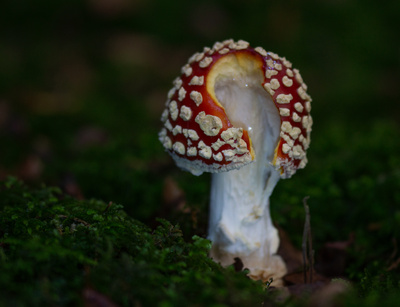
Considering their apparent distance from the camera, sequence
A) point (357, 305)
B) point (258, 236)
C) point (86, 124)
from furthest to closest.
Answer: point (86, 124), point (258, 236), point (357, 305)

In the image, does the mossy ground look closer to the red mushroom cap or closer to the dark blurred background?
the dark blurred background

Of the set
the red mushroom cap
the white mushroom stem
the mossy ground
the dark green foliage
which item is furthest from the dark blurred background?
the dark green foliage

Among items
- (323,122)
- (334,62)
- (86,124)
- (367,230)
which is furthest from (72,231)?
(334,62)

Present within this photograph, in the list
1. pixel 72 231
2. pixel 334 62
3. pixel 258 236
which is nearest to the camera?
pixel 72 231

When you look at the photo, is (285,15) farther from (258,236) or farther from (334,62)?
(258,236)

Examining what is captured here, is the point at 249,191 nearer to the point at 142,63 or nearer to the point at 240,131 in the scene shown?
the point at 240,131

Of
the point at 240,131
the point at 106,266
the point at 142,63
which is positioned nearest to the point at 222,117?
the point at 240,131

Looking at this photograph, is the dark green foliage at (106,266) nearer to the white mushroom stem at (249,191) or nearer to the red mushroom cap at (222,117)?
the red mushroom cap at (222,117)
